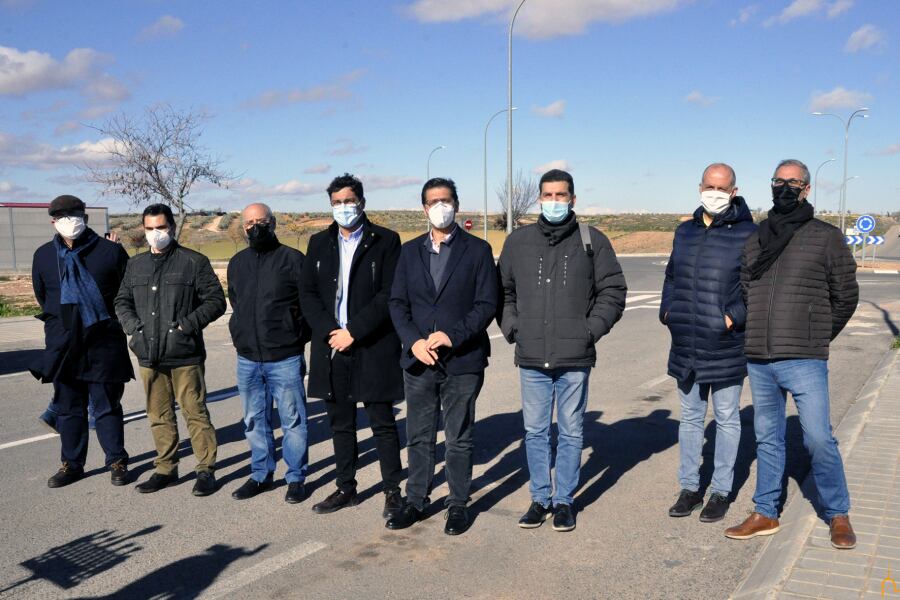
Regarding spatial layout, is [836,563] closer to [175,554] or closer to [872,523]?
[872,523]

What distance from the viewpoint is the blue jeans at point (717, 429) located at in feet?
15.6

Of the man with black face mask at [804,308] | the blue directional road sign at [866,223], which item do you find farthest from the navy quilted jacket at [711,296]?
the blue directional road sign at [866,223]

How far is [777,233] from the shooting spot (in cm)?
425

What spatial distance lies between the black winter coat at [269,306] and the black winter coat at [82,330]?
106 cm

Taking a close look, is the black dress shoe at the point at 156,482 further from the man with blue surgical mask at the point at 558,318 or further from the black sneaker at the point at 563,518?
the black sneaker at the point at 563,518

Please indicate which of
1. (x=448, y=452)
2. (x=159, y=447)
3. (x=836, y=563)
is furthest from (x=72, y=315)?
(x=836, y=563)

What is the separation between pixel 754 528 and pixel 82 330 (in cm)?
450

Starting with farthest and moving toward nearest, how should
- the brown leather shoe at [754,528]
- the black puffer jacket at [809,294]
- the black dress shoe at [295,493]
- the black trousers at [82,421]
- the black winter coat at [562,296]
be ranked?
the black trousers at [82,421] < the black dress shoe at [295,493] < the black winter coat at [562,296] < the brown leather shoe at [754,528] < the black puffer jacket at [809,294]

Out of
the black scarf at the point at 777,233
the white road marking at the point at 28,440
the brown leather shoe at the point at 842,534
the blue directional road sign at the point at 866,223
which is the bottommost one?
the white road marking at the point at 28,440

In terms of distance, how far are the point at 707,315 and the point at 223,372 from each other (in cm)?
710

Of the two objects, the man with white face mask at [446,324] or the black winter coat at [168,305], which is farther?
the black winter coat at [168,305]

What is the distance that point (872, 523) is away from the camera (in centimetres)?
437

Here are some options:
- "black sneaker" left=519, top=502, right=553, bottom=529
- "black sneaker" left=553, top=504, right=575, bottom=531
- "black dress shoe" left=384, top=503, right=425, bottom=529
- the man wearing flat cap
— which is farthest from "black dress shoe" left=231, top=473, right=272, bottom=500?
"black sneaker" left=553, top=504, right=575, bottom=531

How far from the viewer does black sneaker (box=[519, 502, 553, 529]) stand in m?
4.66
